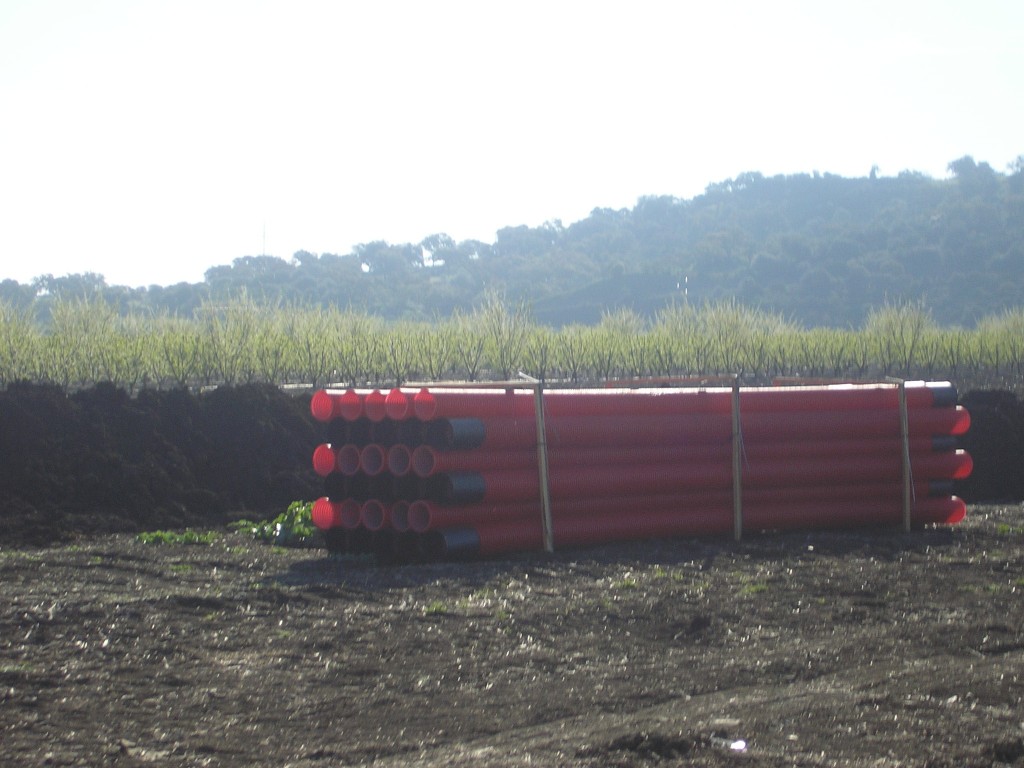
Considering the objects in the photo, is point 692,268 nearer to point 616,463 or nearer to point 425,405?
point 616,463

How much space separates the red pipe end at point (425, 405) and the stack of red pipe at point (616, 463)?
0.02 m

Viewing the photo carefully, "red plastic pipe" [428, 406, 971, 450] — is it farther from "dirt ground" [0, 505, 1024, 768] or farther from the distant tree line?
the distant tree line

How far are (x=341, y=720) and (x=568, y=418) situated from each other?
16.3 feet

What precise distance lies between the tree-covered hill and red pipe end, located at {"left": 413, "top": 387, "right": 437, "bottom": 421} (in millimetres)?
55023

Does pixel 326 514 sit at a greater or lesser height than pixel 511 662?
greater

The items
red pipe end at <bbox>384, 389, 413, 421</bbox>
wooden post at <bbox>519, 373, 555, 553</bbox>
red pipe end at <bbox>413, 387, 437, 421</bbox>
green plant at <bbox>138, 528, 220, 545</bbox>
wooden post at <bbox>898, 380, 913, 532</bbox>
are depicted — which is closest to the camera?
red pipe end at <bbox>413, 387, 437, 421</bbox>

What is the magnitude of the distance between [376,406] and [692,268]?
76.1 m

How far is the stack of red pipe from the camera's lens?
30.0 ft

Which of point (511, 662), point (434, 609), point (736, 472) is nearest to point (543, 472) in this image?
point (736, 472)

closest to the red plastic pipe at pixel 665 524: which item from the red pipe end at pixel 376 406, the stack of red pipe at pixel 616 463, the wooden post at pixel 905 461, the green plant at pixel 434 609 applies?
the stack of red pipe at pixel 616 463

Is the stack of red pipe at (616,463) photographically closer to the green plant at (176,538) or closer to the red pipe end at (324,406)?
the red pipe end at (324,406)

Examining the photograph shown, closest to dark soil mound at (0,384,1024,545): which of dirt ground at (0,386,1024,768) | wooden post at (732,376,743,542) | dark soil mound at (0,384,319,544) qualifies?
dark soil mound at (0,384,319,544)

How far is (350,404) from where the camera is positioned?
9.56m

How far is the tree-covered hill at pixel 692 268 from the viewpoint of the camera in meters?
74.9
